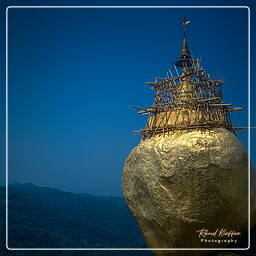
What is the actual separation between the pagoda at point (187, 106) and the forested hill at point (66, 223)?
11.6 meters

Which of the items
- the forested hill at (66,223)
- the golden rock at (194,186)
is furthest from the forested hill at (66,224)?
the golden rock at (194,186)

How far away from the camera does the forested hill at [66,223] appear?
68.8 ft

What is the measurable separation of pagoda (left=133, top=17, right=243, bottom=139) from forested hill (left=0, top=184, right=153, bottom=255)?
11.6 meters

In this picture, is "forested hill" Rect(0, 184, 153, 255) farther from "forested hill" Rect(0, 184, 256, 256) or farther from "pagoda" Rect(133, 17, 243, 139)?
"pagoda" Rect(133, 17, 243, 139)

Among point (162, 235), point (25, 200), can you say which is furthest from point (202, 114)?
point (25, 200)

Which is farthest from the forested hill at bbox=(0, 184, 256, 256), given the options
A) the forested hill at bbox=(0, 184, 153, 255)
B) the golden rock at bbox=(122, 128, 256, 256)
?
the golden rock at bbox=(122, 128, 256, 256)

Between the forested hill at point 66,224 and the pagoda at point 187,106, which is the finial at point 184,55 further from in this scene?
the forested hill at point 66,224

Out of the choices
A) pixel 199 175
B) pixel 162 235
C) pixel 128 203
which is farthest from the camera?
pixel 128 203

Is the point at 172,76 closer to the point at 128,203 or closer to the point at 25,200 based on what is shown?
the point at 128,203

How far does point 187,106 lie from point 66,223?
62.2 ft

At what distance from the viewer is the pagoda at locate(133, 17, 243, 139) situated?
10.3m

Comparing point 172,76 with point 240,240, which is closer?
point 240,240

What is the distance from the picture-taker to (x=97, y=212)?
1232 inches

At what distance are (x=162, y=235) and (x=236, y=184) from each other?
2890 millimetres
